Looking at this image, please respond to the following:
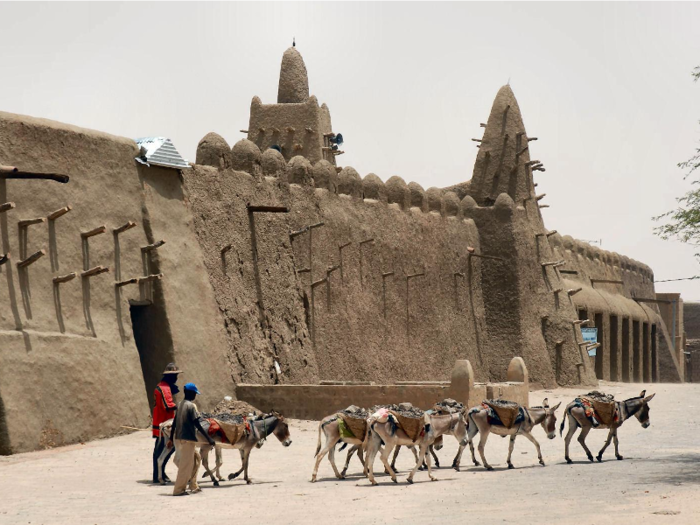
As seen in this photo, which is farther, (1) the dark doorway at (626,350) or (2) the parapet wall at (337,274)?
(1) the dark doorway at (626,350)

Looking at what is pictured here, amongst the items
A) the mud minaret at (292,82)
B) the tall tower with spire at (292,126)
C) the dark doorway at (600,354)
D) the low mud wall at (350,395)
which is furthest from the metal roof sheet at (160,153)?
the dark doorway at (600,354)

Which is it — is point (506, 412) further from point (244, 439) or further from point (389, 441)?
point (244, 439)

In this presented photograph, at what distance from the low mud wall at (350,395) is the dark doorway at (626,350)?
22092 millimetres

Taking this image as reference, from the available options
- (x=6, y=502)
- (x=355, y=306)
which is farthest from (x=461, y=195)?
(x=6, y=502)

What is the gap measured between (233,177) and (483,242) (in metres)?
11.1

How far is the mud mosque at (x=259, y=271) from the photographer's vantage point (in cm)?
1616

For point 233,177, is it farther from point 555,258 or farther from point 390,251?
point 555,258

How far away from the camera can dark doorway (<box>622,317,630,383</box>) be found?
40.0 metres

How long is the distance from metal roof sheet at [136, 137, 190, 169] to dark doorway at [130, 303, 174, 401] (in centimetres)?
260

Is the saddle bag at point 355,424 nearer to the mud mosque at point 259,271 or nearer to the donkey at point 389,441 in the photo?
the donkey at point 389,441

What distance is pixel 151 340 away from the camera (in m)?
18.6

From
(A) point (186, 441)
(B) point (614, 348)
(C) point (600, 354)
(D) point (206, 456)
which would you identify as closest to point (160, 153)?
(D) point (206, 456)

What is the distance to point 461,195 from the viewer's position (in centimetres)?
3216

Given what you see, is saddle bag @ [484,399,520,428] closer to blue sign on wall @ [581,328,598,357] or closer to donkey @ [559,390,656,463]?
donkey @ [559,390,656,463]
